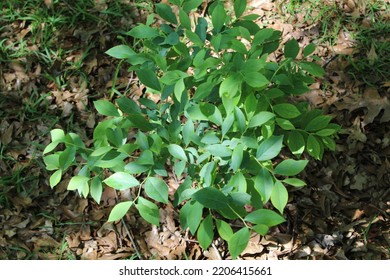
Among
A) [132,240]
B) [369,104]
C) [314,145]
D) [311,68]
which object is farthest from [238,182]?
[369,104]

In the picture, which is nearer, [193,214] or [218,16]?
[193,214]

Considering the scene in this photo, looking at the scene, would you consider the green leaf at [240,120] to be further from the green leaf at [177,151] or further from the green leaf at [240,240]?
the green leaf at [240,240]

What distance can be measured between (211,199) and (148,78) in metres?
0.51

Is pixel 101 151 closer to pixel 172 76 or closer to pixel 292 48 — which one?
pixel 172 76

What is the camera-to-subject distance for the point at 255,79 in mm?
1430

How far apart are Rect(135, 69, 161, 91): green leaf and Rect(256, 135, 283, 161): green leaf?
0.43 m

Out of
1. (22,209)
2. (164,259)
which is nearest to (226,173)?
(164,259)

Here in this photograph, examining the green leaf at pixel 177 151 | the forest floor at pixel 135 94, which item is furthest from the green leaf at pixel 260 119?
the forest floor at pixel 135 94

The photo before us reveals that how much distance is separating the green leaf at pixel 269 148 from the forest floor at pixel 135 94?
946mm

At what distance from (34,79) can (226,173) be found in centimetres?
163

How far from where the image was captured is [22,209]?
239 cm

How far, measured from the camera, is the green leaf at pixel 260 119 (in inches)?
55.9

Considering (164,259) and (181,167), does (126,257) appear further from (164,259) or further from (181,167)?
(181,167)

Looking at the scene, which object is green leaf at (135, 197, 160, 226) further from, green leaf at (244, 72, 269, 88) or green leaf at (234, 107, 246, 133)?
green leaf at (244, 72, 269, 88)
